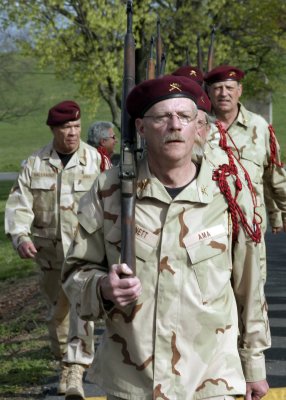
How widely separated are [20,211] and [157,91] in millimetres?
3894

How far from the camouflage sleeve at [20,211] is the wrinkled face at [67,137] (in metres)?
0.27

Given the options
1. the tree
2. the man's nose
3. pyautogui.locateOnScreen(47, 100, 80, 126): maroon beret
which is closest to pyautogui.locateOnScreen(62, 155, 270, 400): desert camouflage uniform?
the man's nose

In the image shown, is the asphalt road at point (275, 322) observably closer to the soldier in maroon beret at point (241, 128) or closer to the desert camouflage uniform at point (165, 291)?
the soldier in maroon beret at point (241, 128)

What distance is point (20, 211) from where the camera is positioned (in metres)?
7.97

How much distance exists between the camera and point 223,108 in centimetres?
798

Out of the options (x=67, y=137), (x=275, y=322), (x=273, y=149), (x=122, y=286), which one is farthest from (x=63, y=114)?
(x=122, y=286)

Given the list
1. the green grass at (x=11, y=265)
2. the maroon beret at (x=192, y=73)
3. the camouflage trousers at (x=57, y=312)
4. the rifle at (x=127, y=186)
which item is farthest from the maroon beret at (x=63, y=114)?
the green grass at (x=11, y=265)

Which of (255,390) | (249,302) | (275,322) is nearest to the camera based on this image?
(249,302)

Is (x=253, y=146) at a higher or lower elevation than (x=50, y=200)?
higher

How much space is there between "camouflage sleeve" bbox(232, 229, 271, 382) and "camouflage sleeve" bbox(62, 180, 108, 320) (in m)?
0.51

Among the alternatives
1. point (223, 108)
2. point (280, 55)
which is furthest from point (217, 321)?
point (280, 55)

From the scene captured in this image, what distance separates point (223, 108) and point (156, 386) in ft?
13.5

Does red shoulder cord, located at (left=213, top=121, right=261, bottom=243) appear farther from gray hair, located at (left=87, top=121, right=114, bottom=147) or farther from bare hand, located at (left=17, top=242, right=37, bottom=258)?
gray hair, located at (left=87, top=121, right=114, bottom=147)

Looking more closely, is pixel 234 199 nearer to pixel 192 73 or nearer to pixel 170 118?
pixel 170 118
